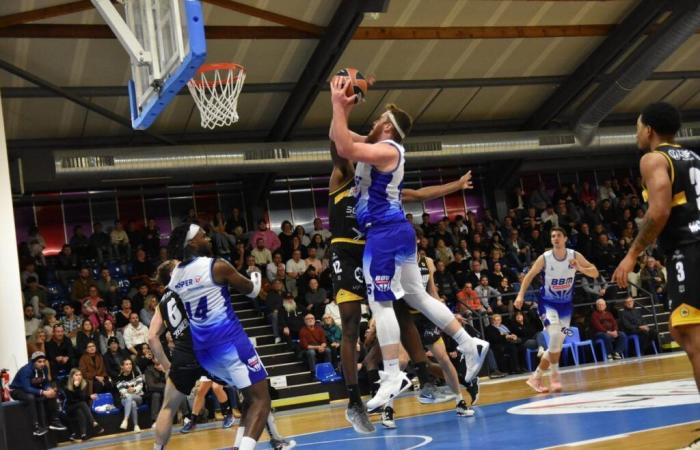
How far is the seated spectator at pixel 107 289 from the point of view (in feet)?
62.6

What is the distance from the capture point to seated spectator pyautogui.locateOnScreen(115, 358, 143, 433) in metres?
15.4

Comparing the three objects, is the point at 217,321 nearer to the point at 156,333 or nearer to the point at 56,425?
the point at 156,333

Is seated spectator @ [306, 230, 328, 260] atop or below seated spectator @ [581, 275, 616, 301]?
atop

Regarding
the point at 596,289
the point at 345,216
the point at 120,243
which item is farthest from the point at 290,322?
the point at 345,216

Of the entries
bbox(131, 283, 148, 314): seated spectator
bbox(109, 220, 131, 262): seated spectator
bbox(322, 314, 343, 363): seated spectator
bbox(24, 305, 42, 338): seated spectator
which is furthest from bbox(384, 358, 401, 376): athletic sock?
bbox(109, 220, 131, 262): seated spectator

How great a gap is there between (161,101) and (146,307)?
9180 millimetres

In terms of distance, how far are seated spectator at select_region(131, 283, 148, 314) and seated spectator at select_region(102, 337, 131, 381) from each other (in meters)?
2.19

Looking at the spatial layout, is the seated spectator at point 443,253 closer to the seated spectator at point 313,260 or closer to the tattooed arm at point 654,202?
the seated spectator at point 313,260

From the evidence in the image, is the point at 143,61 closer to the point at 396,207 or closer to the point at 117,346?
the point at 396,207

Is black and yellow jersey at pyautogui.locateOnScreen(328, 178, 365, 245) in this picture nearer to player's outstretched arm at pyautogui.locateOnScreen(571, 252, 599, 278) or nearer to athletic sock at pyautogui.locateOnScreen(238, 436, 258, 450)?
athletic sock at pyautogui.locateOnScreen(238, 436, 258, 450)

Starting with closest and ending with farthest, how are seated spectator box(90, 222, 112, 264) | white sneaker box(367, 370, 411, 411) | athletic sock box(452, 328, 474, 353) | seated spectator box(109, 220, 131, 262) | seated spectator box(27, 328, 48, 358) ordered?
white sneaker box(367, 370, 411, 411)
athletic sock box(452, 328, 474, 353)
seated spectator box(27, 328, 48, 358)
seated spectator box(90, 222, 112, 264)
seated spectator box(109, 220, 131, 262)

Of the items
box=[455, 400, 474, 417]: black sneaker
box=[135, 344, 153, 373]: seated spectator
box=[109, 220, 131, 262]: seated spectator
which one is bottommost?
box=[455, 400, 474, 417]: black sneaker

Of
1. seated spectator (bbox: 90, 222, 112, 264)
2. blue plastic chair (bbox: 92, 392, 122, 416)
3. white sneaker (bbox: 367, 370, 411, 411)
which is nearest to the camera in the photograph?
white sneaker (bbox: 367, 370, 411, 411)

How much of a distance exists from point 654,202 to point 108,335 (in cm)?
1382
